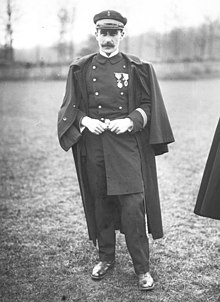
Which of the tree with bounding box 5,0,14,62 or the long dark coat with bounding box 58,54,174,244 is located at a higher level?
the tree with bounding box 5,0,14,62

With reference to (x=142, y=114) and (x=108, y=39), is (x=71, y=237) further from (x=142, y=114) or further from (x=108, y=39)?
(x=108, y=39)

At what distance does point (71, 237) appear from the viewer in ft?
15.7

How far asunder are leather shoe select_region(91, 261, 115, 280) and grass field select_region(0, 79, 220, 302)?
58 millimetres

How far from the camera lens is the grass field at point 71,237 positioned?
3654mm

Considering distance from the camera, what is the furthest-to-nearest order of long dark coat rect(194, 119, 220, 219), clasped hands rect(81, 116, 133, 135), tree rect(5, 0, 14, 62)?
tree rect(5, 0, 14, 62)
clasped hands rect(81, 116, 133, 135)
long dark coat rect(194, 119, 220, 219)

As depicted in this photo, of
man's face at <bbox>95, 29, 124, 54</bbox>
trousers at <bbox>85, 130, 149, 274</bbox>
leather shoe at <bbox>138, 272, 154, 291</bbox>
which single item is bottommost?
leather shoe at <bbox>138, 272, 154, 291</bbox>

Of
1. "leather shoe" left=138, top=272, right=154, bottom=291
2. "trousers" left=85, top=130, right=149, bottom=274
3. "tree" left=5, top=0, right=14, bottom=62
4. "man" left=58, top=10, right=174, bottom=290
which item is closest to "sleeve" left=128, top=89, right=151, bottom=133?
"man" left=58, top=10, right=174, bottom=290

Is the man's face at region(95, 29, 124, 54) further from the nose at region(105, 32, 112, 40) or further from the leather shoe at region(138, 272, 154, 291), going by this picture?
the leather shoe at region(138, 272, 154, 291)

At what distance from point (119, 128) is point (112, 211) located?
32.8 inches

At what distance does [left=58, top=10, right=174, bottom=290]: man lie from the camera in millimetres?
3598

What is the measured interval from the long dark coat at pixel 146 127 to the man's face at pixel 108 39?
0.17 meters

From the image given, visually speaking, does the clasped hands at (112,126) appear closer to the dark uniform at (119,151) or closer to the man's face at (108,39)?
the dark uniform at (119,151)

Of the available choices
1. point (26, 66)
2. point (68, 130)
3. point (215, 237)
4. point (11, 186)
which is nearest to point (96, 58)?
point (68, 130)

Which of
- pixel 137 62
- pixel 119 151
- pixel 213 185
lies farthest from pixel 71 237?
pixel 137 62
